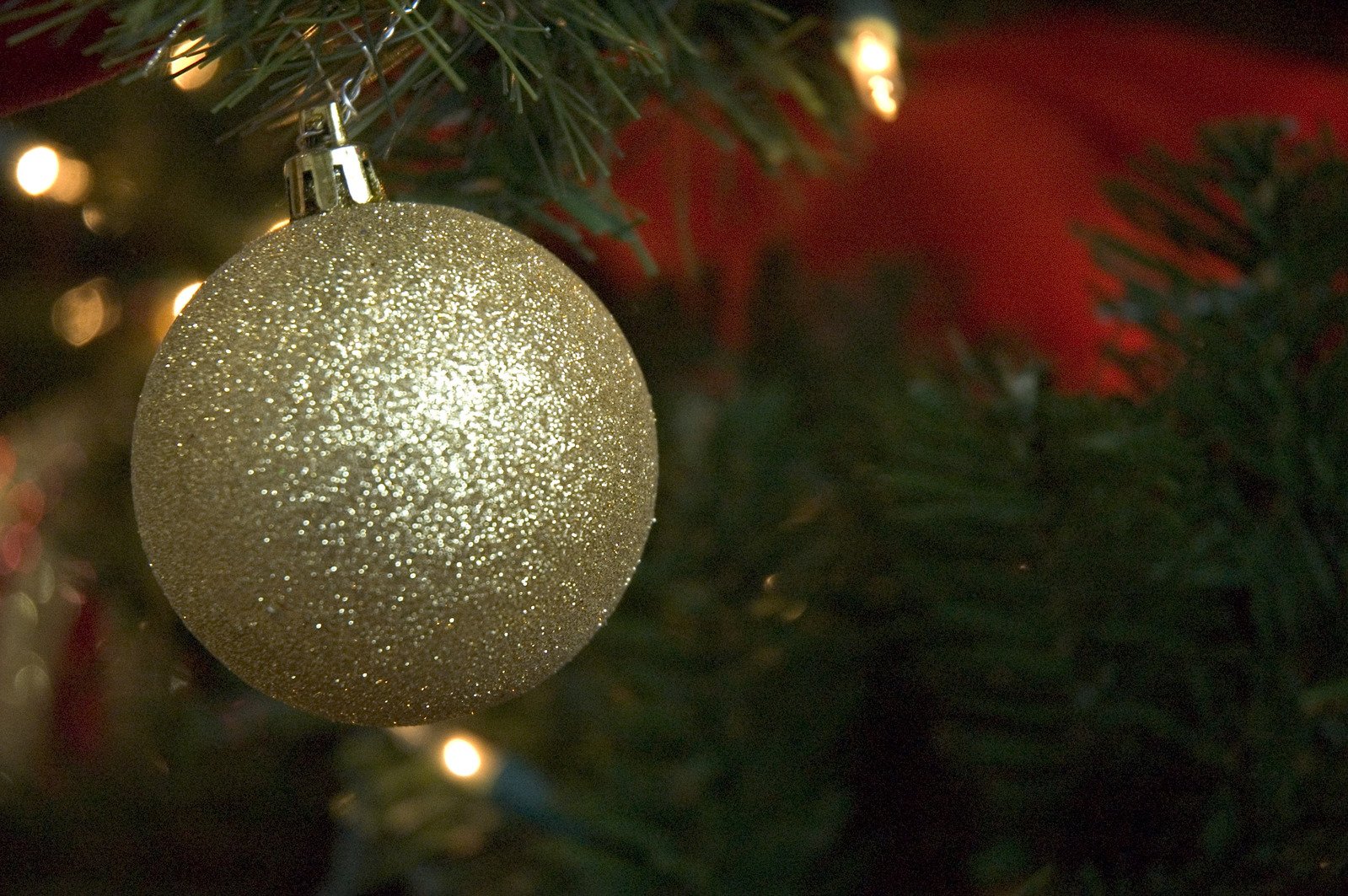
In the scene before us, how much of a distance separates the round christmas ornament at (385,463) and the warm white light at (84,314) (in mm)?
370

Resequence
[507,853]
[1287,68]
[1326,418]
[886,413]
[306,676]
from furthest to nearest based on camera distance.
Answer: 1. [1287,68]
2. [507,853]
3. [886,413]
4. [1326,418]
5. [306,676]

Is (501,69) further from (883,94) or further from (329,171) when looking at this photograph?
(883,94)

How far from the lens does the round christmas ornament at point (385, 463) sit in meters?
0.25

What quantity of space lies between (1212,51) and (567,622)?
3.43ft

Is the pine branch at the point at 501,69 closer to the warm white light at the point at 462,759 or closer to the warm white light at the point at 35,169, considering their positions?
the warm white light at the point at 35,169

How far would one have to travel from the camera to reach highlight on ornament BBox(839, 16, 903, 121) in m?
0.45

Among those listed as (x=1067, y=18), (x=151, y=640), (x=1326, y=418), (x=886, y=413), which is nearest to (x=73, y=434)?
(x=151, y=640)

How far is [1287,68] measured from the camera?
1.05 meters

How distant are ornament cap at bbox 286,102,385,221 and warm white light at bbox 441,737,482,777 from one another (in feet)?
1.14

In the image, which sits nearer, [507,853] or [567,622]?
[567,622]

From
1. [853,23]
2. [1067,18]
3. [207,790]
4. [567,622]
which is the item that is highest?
[1067,18]

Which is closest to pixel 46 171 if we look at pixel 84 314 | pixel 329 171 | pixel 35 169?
pixel 35 169

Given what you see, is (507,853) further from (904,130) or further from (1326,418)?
(904,130)

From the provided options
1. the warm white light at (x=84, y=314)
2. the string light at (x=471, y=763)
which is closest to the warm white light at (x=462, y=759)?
the string light at (x=471, y=763)
